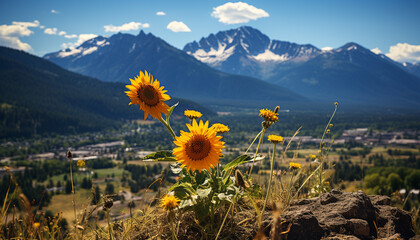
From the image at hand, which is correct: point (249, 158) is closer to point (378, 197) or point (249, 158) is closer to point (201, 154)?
point (201, 154)

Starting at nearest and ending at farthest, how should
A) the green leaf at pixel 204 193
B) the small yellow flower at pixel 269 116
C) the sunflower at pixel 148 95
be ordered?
the green leaf at pixel 204 193 → the small yellow flower at pixel 269 116 → the sunflower at pixel 148 95

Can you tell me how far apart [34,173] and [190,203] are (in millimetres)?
128240

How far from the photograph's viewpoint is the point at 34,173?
109812mm

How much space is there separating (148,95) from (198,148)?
104 cm

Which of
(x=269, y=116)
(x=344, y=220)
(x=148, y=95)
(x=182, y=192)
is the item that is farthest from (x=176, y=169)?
(x=344, y=220)

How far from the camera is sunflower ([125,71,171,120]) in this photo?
359cm

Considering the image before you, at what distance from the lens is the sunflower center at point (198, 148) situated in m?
3.15

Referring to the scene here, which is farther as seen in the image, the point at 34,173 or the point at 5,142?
the point at 5,142

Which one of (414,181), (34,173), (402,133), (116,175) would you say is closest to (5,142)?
(34,173)

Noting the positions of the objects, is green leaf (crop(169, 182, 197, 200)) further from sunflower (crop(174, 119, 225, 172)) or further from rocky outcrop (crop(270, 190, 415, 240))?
rocky outcrop (crop(270, 190, 415, 240))

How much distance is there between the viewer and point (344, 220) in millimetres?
3523

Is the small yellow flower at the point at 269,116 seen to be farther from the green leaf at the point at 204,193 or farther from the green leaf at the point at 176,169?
the green leaf at the point at 176,169

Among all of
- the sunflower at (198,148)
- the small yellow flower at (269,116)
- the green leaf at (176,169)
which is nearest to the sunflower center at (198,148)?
the sunflower at (198,148)

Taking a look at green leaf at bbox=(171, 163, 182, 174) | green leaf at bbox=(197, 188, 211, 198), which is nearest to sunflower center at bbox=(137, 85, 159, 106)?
green leaf at bbox=(171, 163, 182, 174)
